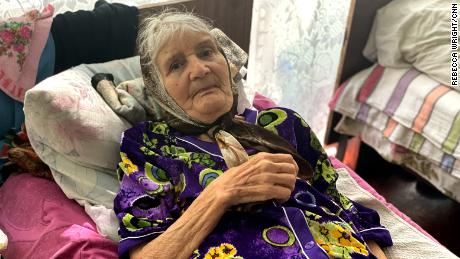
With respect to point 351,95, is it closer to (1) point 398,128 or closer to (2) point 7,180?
(1) point 398,128

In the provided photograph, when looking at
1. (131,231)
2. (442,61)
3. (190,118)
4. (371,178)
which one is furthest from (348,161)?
(131,231)

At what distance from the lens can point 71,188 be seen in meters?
1.18

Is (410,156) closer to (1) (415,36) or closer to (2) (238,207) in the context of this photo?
(1) (415,36)

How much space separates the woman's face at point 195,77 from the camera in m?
1.16

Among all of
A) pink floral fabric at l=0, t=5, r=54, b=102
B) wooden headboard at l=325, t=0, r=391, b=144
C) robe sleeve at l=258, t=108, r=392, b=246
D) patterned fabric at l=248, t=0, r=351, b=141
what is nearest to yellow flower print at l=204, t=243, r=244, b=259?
robe sleeve at l=258, t=108, r=392, b=246

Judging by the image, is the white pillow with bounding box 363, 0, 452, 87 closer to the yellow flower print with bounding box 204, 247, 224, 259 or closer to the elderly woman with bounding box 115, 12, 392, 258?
the elderly woman with bounding box 115, 12, 392, 258

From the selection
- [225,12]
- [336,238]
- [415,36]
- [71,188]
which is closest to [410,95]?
[415,36]

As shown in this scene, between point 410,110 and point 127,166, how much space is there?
1336mm

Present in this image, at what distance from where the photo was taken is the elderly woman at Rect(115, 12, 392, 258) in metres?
1.01

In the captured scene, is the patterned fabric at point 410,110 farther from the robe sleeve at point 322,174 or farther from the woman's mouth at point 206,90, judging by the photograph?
the woman's mouth at point 206,90

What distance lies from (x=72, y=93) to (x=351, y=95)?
1.44 meters

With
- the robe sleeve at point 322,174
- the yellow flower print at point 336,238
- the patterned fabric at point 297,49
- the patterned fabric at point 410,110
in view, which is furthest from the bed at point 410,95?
the yellow flower print at point 336,238

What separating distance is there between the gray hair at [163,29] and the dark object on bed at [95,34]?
8.9 inches

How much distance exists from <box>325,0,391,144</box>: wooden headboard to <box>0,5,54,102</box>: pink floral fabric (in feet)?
4.40
